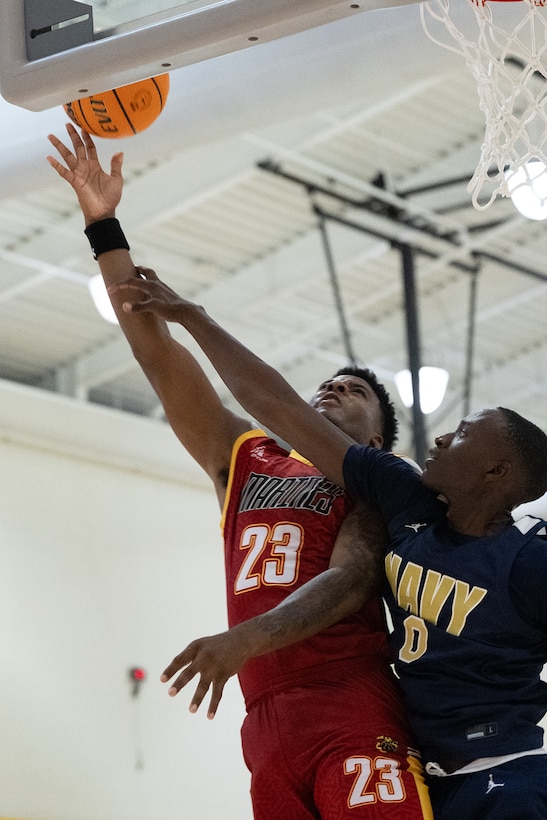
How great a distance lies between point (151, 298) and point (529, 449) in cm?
123

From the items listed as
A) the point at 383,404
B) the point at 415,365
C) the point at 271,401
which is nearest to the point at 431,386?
the point at 415,365

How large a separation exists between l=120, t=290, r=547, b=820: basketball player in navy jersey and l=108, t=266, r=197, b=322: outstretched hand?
0.51m

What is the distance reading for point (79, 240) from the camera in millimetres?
10609

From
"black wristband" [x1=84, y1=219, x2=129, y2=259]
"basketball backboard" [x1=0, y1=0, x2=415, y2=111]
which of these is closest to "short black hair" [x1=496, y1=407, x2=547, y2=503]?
"basketball backboard" [x1=0, y1=0, x2=415, y2=111]

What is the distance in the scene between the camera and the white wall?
10812 millimetres

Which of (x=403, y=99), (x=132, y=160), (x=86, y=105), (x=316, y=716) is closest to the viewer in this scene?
(x=316, y=716)

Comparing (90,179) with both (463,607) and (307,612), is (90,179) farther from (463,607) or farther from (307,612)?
(463,607)

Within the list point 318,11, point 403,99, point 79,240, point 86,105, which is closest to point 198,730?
point 79,240

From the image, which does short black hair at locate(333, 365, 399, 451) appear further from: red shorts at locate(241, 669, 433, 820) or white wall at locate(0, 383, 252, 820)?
white wall at locate(0, 383, 252, 820)

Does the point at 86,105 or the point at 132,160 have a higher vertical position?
the point at 132,160

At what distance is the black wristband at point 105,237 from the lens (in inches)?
158

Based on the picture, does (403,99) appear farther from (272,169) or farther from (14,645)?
(14,645)

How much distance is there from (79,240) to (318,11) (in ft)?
24.8

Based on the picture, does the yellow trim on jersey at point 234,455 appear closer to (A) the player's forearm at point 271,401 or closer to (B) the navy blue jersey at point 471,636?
(A) the player's forearm at point 271,401
